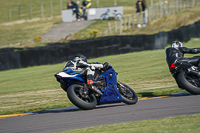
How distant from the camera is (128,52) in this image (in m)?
22.5

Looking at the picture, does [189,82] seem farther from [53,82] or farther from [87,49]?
[87,49]

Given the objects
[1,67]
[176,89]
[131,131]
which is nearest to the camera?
[131,131]

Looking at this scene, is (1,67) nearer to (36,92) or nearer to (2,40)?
(36,92)

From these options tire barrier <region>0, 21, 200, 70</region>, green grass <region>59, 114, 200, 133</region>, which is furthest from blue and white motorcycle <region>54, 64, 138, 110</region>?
tire barrier <region>0, 21, 200, 70</region>

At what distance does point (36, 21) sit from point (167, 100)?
120 ft

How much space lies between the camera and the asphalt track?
6.31m

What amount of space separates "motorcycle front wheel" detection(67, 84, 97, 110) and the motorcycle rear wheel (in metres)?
2.25

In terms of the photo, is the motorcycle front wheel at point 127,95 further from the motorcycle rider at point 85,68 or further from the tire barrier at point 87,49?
the tire barrier at point 87,49

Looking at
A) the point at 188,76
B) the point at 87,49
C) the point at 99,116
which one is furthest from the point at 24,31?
the point at 99,116

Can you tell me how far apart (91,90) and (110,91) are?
1.58 ft

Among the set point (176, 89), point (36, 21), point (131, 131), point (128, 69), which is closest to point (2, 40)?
point (36, 21)

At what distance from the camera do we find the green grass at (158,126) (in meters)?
5.28

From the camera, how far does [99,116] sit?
696 centimetres

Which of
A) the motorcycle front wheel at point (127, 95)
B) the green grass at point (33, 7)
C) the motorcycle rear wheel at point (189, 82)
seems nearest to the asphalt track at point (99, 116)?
the motorcycle front wheel at point (127, 95)
